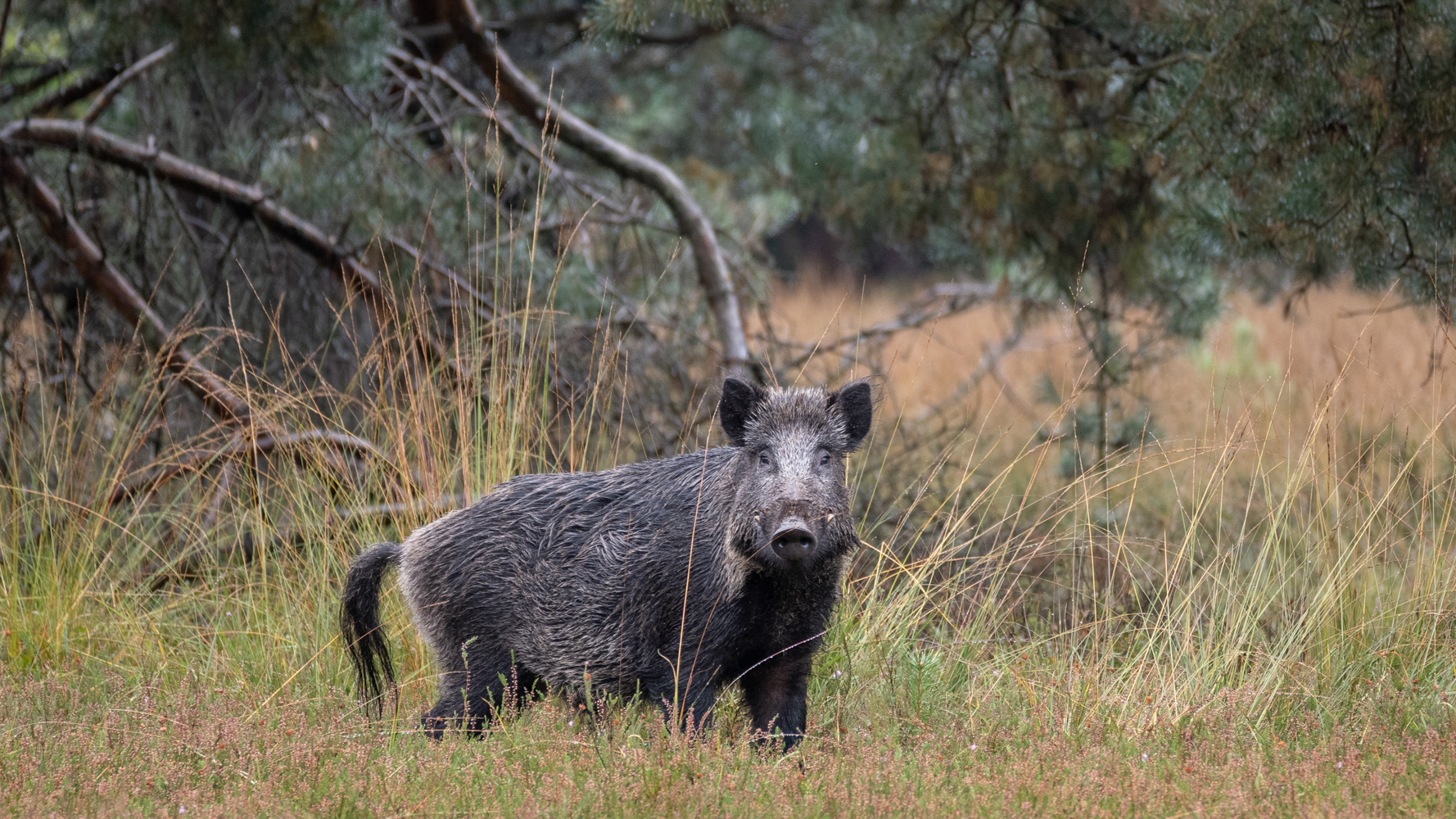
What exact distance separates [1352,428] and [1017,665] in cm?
335

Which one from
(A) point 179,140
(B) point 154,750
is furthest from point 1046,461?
(B) point 154,750

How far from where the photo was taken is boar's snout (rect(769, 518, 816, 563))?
11.3 feet

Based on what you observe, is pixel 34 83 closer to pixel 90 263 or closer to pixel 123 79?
pixel 123 79

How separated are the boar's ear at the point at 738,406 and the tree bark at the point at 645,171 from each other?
2.09m

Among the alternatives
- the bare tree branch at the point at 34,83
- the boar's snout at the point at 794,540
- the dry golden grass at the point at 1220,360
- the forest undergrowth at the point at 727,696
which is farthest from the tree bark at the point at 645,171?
the boar's snout at the point at 794,540

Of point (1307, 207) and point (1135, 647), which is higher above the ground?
point (1307, 207)

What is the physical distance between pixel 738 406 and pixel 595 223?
11.8 ft

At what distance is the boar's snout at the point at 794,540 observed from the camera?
136 inches

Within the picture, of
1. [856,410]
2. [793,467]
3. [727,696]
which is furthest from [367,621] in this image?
[856,410]

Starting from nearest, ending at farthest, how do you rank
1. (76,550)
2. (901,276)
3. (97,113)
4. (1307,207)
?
(1307,207) < (76,550) < (97,113) < (901,276)

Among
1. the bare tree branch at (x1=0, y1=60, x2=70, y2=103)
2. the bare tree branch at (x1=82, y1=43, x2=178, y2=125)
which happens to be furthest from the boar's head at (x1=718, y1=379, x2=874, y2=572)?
the bare tree branch at (x1=0, y1=60, x2=70, y2=103)

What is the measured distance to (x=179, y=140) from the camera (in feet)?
25.1

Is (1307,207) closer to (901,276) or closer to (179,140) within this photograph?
(179,140)

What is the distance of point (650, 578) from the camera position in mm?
3949
